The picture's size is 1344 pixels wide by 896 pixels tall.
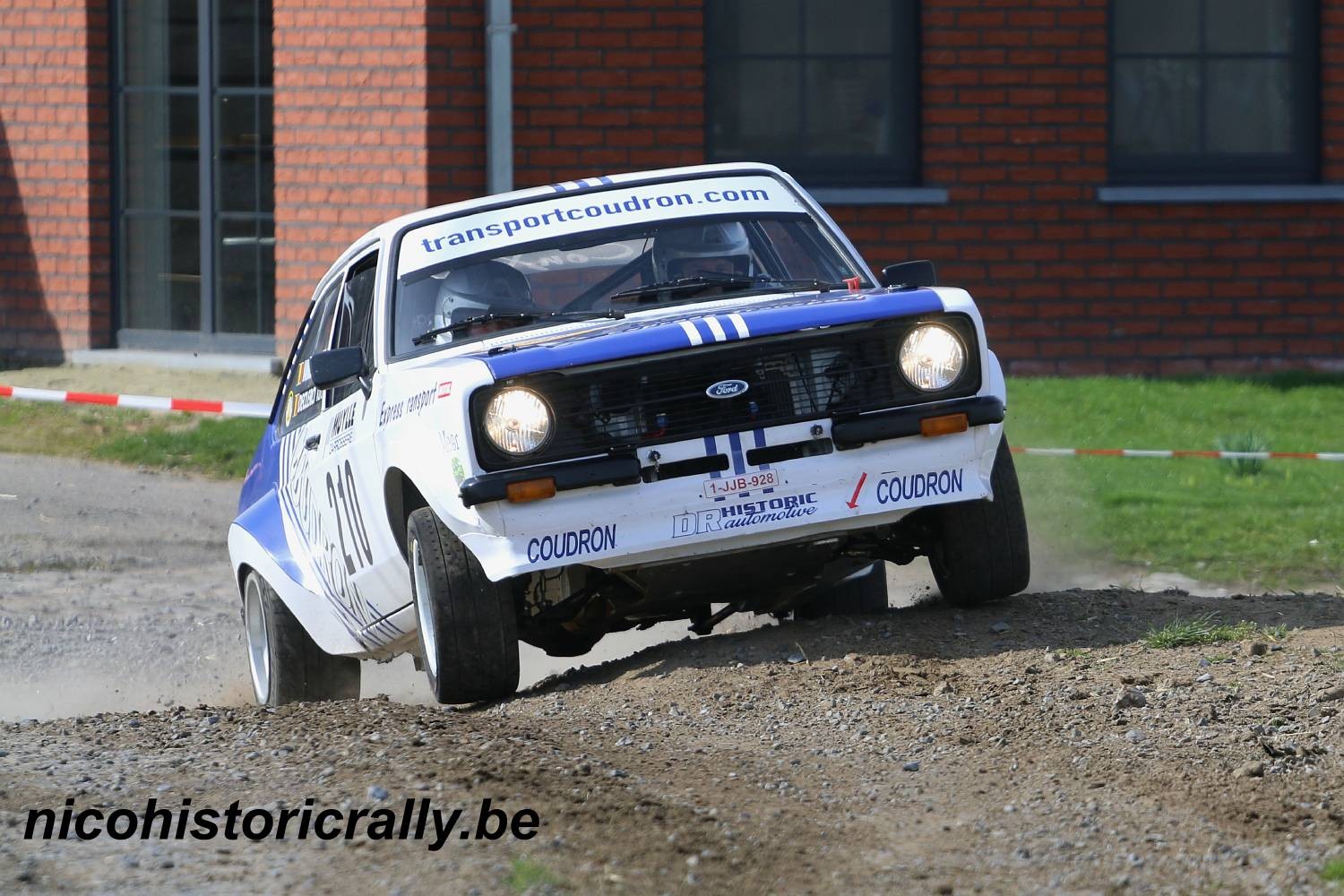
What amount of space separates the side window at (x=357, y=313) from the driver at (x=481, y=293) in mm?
304

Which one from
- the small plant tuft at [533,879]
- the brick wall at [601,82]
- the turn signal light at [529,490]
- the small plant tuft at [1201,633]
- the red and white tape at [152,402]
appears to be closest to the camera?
the small plant tuft at [533,879]

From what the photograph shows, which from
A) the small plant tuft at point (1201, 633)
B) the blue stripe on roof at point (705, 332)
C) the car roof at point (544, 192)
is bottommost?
the small plant tuft at point (1201, 633)

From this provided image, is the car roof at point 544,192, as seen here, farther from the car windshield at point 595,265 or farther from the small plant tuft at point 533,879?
the small plant tuft at point 533,879

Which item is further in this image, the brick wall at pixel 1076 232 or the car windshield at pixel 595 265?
the brick wall at pixel 1076 232

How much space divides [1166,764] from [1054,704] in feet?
2.03

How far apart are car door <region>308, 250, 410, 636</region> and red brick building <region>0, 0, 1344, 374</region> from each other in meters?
6.16

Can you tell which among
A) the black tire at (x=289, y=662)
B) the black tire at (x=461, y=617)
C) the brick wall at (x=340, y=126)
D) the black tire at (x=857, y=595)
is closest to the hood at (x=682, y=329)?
the black tire at (x=461, y=617)

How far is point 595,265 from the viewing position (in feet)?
21.9

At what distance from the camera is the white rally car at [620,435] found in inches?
223

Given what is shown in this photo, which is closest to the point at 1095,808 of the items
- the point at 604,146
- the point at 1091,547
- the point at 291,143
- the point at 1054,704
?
the point at 1054,704

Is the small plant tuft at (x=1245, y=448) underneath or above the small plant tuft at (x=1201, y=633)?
above

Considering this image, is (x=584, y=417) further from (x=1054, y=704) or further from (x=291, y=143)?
(x=291, y=143)

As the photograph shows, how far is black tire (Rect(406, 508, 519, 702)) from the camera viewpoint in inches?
228

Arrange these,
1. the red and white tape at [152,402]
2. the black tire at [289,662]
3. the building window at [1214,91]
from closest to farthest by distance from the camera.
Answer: the black tire at [289,662] < the red and white tape at [152,402] < the building window at [1214,91]
